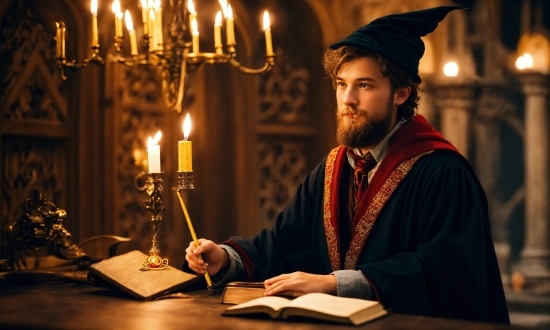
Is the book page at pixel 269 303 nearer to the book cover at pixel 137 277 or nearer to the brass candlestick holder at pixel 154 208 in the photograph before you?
the book cover at pixel 137 277

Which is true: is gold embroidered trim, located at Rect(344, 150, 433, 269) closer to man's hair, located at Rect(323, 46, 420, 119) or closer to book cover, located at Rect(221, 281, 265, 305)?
man's hair, located at Rect(323, 46, 420, 119)

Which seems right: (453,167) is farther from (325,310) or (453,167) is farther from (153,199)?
(153,199)

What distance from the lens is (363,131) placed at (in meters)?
3.42

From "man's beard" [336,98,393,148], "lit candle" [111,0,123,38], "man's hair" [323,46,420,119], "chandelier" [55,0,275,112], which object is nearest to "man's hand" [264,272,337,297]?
"man's beard" [336,98,393,148]

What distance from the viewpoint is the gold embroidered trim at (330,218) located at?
139 inches

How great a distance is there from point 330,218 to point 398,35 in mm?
766

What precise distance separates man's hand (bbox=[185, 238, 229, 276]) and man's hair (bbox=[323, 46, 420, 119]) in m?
0.83

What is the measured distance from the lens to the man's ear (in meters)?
3.53

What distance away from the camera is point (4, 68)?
482cm

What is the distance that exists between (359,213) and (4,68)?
7.66 feet

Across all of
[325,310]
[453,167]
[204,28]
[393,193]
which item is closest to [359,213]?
[393,193]

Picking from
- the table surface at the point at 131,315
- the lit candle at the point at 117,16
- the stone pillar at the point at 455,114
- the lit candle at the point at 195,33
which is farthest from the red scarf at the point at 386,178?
the stone pillar at the point at 455,114

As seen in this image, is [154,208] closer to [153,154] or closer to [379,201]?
[153,154]

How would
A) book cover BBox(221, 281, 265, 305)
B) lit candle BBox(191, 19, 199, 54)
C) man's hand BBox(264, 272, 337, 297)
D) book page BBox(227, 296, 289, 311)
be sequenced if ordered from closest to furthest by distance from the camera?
book page BBox(227, 296, 289, 311), man's hand BBox(264, 272, 337, 297), book cover BBox(221, 281, 265, 305), lit candle BBox(191, 19, 199, 54)
